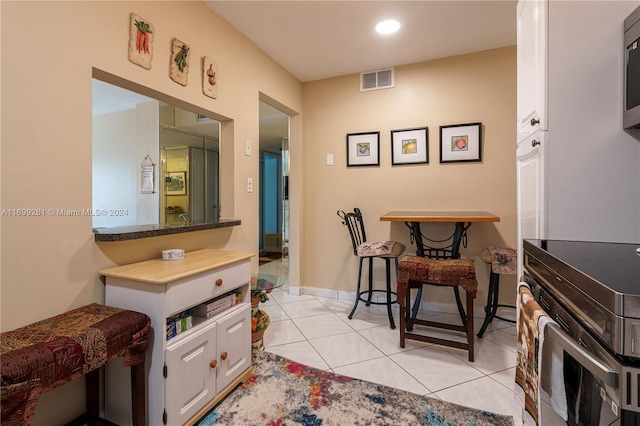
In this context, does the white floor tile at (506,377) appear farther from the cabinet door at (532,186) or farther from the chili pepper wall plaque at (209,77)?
the chili pepper wall plaque at (209,77)

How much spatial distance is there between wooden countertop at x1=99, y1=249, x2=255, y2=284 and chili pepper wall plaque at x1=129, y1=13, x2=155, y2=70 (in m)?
1.07

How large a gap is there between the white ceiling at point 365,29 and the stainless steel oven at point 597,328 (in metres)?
1.99

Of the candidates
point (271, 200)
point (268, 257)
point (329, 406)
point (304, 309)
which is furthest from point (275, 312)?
point (271, 200)

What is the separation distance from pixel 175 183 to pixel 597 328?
12.9 ft

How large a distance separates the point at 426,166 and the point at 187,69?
221 cm

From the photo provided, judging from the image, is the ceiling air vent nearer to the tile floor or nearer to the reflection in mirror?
the reflection in mirror

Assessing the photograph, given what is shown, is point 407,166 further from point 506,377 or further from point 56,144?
→ point 56,144

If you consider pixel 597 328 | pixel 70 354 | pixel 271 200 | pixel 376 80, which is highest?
pixel 376 80

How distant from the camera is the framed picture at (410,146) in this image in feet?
9.50

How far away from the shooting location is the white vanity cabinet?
1.27 meters

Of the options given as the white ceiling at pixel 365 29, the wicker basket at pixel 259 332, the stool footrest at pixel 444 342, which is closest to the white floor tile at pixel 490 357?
the stool footrest at pixel 444 342

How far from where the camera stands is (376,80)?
3066mm

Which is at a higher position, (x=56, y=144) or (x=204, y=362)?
(x=56, y=144)

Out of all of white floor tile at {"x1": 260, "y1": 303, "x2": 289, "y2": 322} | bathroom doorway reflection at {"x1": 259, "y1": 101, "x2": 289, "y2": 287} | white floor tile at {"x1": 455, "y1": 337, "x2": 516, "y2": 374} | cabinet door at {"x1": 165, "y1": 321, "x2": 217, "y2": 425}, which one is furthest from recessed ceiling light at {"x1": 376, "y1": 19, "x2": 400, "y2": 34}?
bathroom doorway reflection at {"x1": 259, "y1": 101, "x2": 289, "y2": 287}
